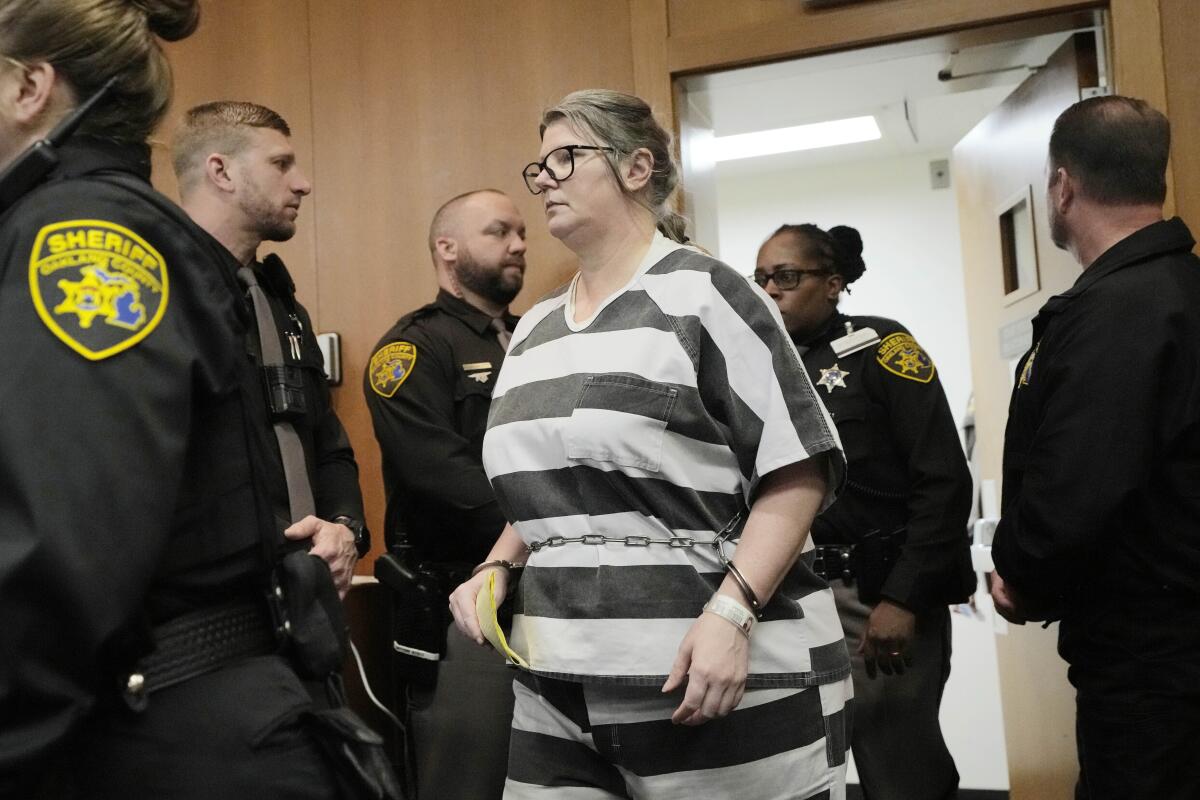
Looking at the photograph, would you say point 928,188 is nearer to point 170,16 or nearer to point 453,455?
point 453,455

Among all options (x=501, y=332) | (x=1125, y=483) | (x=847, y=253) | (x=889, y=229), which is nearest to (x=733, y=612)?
(x=1125, y=483)

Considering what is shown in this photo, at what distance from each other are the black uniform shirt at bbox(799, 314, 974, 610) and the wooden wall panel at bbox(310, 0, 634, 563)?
90 centimetres

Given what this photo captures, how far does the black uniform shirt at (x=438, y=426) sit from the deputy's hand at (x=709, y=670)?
3.42 ft

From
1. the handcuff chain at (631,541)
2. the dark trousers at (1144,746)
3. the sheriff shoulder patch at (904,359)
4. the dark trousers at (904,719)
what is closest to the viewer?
the handcuff chain at (631,541)

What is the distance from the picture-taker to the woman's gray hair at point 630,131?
1.59 m

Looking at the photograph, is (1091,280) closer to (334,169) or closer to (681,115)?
(681,115)

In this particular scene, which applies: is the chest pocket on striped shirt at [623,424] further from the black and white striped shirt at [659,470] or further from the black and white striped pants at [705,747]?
the black and white striped pants at [705,747]

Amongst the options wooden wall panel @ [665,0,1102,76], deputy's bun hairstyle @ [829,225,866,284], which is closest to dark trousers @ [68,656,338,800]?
deputy's bun hairstyle @ [829,225,866,284]

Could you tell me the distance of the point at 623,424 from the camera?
1367 millimetres

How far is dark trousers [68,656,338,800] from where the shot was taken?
92 cm

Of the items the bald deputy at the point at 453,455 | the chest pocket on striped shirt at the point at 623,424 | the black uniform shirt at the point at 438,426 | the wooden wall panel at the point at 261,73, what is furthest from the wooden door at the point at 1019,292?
the wooden wall panel at the point at 261,73

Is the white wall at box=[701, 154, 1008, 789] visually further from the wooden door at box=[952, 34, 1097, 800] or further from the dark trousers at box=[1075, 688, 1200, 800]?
the dark trousers at box=[1075, 688, 1200, 800]

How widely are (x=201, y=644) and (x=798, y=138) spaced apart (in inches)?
198

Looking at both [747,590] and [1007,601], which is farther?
[1007,601]
